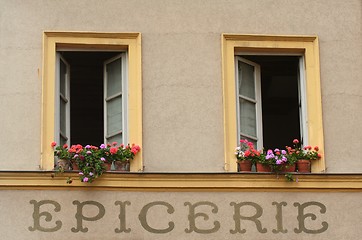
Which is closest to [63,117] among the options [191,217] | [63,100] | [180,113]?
[63,100]

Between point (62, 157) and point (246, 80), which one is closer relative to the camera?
point (62, 157)

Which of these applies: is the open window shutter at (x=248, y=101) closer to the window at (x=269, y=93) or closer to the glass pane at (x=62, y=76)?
the window at (x=269, y=93)

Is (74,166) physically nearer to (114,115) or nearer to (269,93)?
(114,115)

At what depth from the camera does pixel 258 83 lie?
18.5m

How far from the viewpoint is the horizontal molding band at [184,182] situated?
55.7 feet

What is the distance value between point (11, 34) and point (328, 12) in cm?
458

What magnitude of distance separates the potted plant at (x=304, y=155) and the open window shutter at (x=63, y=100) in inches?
125

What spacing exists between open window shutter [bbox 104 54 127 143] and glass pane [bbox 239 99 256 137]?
5.58 feet

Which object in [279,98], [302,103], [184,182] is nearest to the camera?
[184,182]

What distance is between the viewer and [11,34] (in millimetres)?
17766

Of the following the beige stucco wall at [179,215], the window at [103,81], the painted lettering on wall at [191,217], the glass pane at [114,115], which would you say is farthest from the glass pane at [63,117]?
the painted lettering on wall at [191,217]

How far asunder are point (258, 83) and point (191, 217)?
2511mm

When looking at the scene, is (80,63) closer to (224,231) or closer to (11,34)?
(11,34)

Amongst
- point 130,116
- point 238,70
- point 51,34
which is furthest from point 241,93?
point 51,34
